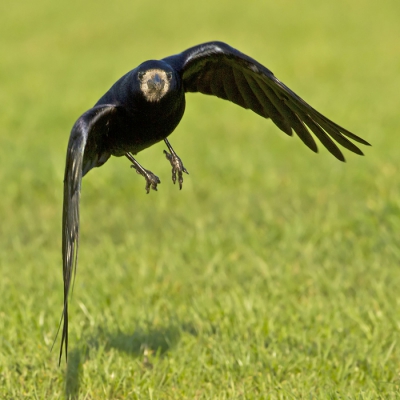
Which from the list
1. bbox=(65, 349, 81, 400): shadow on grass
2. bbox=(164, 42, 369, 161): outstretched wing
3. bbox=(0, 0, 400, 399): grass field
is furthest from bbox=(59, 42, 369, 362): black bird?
bbox=(0, 0, 400, 399): grass field

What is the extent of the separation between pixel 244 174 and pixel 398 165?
65.2 inches

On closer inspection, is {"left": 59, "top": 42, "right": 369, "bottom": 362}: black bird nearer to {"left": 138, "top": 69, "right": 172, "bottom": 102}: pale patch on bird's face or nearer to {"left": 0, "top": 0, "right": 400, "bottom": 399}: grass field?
{"left": 138, "top": 69, "right": 172, "bottom": 102}: pale patch on bird's face

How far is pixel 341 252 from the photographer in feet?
20.3

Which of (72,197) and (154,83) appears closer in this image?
(72,197)

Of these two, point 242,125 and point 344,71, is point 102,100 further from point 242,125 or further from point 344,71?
point 344,71

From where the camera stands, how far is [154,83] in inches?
120

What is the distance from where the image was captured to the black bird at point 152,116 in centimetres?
293

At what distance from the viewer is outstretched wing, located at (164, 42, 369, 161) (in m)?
3.28

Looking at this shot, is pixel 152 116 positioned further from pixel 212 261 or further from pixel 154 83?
pixel 212 261

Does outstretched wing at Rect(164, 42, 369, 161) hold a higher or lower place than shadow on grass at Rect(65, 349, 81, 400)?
higher

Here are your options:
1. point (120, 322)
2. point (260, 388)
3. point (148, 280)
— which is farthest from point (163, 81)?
point (148, 280)

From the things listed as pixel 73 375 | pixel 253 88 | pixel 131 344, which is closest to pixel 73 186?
pixel 253 88

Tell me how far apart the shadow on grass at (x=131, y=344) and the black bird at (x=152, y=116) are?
3.66 ft

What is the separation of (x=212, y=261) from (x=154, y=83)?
3.12 metres
